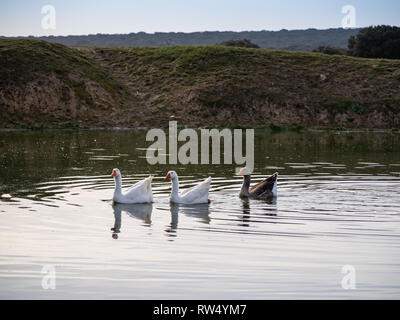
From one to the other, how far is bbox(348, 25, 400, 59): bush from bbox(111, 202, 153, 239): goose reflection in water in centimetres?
9039

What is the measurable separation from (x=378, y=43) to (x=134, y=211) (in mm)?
93595

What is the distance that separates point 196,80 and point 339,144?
32450 mm

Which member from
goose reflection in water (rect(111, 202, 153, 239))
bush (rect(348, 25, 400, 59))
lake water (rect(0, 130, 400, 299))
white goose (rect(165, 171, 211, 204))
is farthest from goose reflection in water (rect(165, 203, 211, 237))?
bush (rect(348, 25, 400, 59))

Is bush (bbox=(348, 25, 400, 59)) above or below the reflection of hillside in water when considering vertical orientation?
above

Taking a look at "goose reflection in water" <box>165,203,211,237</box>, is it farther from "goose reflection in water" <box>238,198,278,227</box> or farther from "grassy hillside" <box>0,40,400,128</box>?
"grassy hillside" <box>0,40,400,128</box>

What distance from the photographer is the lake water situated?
11.6 m

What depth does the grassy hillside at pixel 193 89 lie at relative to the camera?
67.4 m

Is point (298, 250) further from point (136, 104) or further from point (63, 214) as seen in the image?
point (136, 104)

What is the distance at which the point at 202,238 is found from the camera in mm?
15312

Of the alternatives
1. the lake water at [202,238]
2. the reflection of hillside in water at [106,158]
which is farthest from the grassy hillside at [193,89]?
the lake water at [202,238]

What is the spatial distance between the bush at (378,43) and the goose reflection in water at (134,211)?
90392mm

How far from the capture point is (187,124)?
217ft

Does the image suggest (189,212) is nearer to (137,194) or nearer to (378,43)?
(137,194)
